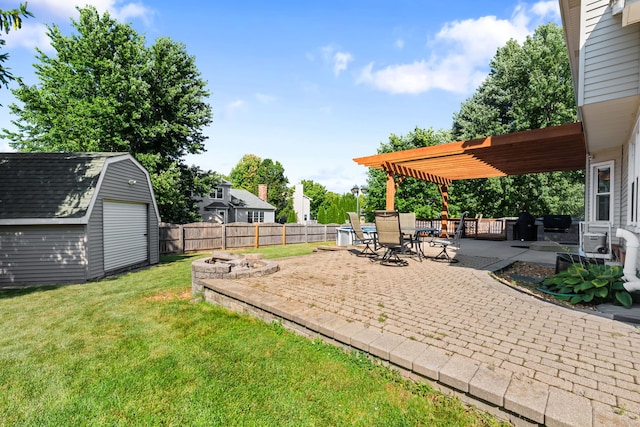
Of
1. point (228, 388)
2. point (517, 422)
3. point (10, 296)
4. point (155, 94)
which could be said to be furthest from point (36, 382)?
point (155, 94)

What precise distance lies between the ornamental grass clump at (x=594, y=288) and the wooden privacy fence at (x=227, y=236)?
12771 mm

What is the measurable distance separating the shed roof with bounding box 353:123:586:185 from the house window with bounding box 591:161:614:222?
A: 779 mm

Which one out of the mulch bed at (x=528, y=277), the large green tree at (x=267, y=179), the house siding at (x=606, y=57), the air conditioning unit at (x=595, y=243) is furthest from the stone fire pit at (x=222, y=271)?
the large green tree at (x=267, y=179)

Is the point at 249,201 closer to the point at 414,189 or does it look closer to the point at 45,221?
the point at 414,189

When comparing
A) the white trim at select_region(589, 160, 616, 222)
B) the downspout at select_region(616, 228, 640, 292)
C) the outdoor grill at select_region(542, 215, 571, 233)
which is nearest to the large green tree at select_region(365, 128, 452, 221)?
the outdoor grill at select_region(542, 215, 571, 233)

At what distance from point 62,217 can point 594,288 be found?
34.0ft

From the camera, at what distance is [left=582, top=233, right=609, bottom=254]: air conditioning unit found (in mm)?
6191

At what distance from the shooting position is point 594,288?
4.11 meters

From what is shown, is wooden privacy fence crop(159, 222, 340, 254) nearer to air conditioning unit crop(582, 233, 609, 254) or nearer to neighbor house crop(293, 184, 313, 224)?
air conditioning unit crop(582, 233, 609, 254)

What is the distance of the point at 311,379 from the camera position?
8.14 feet

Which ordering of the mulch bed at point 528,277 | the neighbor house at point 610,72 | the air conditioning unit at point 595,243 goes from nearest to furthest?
1. the neighbor house at point 610,72
2. the mulch bed at point 528,277
3. the air conditioning unit at point 595,243

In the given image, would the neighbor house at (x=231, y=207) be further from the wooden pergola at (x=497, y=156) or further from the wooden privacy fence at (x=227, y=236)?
the wooden pergola at (x=497, y=156)

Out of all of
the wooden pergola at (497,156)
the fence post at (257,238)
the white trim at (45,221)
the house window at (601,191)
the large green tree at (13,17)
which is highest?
the large green tree at (13,17)

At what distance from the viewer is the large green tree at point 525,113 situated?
61.4 ft
